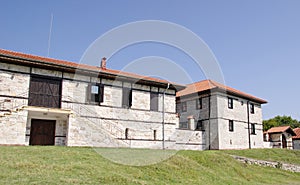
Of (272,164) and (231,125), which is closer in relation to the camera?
(272,164)

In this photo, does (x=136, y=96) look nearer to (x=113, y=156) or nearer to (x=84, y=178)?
(x=113, y=156)

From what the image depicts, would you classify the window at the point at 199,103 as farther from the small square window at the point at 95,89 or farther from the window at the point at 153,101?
the small square window at the point at 95,89

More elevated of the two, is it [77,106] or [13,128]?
[77,106]

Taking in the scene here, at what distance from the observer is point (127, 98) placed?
75.9 ft

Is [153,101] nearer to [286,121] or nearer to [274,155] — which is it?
[274,155]

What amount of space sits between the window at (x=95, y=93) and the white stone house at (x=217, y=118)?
8.10 metres

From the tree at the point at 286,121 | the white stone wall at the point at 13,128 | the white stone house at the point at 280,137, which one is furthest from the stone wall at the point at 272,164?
the tree at the point at 286,121

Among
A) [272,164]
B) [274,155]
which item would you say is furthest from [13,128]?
[274,155]

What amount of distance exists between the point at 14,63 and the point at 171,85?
40.6 feet

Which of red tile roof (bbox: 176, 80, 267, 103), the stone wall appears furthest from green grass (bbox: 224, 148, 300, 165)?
red tile roof (bbox: 176, 80, 267, 103)

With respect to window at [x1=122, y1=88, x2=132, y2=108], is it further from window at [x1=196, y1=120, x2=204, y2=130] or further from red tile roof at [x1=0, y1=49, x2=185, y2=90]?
window at [x1=196, y1=120, x2=204, y2=130]

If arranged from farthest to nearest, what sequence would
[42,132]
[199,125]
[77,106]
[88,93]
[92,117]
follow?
[199,125], [88,93], [92,117], [77,106], [42,132]

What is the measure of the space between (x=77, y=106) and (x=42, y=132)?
287cm

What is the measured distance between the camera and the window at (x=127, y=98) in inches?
902
